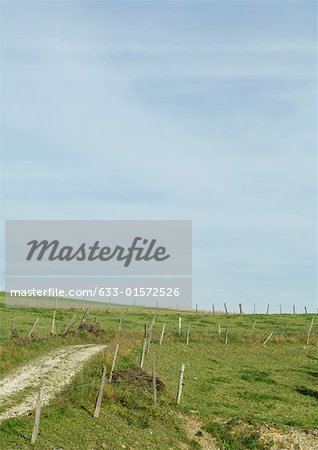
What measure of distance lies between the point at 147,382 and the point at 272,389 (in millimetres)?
14236

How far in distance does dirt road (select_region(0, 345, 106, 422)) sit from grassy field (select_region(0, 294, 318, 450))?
0.96m

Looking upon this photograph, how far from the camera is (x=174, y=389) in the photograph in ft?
167

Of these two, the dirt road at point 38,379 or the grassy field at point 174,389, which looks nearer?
the grassy field at point 174,389

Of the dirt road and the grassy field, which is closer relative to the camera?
the grassy field

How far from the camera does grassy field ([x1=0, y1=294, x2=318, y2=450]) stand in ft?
119

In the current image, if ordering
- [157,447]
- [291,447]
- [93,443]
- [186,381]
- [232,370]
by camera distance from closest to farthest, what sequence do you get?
[93,443]
[157,447]
[291,447]
[186,381]
[232,370]

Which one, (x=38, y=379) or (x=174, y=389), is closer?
(x=38, y=379)

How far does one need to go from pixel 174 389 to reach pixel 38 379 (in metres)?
10.3

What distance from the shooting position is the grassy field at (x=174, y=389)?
3631 cm

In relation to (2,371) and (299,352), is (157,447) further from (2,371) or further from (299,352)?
(299,352)

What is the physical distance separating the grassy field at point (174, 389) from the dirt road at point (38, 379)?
96 centimetres

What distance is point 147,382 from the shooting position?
156ft

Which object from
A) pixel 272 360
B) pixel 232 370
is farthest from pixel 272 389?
pixel 272 360

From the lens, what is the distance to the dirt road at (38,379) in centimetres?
3815
